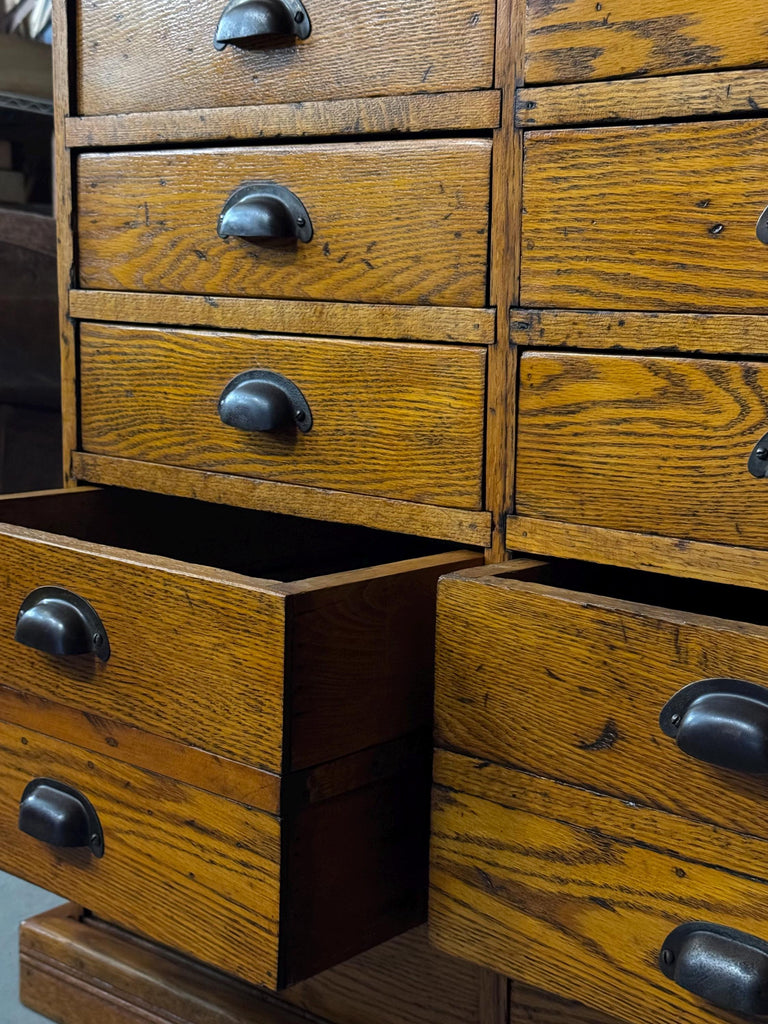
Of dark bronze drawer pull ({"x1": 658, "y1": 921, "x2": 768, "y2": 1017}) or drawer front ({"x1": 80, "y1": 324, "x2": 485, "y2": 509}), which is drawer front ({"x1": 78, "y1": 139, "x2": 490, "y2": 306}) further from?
dark bronze drawer pull ({"x1": 658, "y1": 921, "x2": 768, "y2": 1017})

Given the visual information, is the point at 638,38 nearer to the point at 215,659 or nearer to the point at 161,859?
the point at 215,659

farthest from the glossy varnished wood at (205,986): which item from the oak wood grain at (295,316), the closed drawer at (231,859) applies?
the oak wood grain at (295,316)

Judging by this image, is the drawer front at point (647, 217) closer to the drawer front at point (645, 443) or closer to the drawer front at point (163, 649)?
the drawer front at point (645, 443)

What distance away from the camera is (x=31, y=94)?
6.98ft

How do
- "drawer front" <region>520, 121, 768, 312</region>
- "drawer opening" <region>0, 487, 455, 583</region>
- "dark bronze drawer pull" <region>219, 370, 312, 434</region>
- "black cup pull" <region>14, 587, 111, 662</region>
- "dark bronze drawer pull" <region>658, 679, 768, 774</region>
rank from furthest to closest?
1. "drawer opening" <region>0, 487, 455, 583</region>
2. "dark bronze drawer pull" <region>219, 370, 312, 434</region>
3. "black cup pull" <region>14, 587, 111, 662</region>
4. "drawer front" <region>520, 121, 768, 312</region>
5. "dark bronze drawer pull" <region>658, 679, 768, 774</region>

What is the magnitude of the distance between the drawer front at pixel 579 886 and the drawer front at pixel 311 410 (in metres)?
0.24

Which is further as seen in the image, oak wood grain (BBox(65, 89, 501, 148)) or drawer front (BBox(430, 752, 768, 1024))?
oak wood grain (BBox(65, 89, 501, 148))

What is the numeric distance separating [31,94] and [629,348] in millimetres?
1609

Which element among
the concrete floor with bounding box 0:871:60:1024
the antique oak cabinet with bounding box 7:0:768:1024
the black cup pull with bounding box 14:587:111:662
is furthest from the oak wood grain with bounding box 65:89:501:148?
the concrete floor with bounding box 0:871:60:1024

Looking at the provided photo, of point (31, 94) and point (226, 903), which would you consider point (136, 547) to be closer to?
point (226, 903)

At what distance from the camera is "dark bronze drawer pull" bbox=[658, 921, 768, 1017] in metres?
0.70

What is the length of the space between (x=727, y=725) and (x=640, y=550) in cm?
19

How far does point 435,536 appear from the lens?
38.4 inches

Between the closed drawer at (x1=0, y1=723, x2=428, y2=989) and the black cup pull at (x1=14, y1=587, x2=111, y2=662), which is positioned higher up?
the black cup pull at (x1=14, y1=587, x2=111, y2=662)
